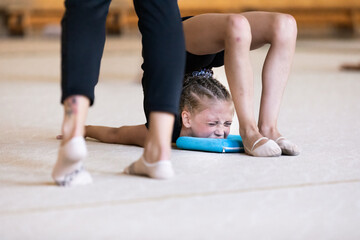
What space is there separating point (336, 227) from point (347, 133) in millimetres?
1007

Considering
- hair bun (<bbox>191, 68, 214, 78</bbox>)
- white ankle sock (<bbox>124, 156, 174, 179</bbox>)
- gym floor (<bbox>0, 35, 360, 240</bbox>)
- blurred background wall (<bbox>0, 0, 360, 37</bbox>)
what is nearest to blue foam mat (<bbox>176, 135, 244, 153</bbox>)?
gym floor (<bbox>0, 35, 360, 240</bbox>)

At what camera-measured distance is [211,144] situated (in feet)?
5.28

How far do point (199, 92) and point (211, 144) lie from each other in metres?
0.16

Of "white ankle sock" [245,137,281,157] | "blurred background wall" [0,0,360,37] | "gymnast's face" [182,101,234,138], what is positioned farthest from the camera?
"blurred background wall" [0,0,360,37]

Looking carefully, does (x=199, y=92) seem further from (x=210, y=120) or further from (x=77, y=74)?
(x=77, y=74)

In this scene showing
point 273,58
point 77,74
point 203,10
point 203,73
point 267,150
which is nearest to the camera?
point 77,74

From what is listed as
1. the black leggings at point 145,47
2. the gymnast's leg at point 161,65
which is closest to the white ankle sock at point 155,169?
the gymnast's leg at point 161,65

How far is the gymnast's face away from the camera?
5.41 ft

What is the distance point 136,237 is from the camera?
96 cm

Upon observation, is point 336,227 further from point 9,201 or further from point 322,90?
point 322,90

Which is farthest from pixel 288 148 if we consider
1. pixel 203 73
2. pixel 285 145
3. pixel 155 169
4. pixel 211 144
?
pixel 155 169

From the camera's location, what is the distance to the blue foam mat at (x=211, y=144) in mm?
1604

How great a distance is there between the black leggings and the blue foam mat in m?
0.41

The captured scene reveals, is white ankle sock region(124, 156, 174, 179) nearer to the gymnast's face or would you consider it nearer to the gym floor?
the gym floor
